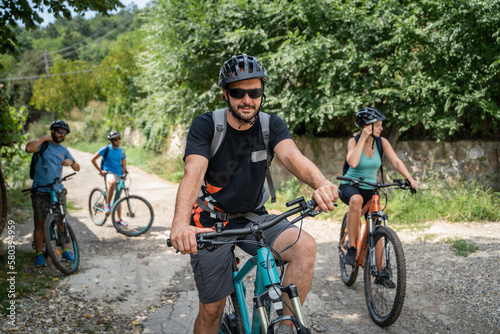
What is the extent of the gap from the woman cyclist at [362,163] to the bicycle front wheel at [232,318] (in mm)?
2020

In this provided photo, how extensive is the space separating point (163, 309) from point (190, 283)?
0.77 meters

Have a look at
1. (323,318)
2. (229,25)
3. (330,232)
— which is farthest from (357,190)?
(229,25)

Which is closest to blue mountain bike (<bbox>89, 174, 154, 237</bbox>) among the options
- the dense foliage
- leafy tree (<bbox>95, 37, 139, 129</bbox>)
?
the dense foliage

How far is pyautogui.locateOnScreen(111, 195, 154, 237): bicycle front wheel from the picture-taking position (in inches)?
291

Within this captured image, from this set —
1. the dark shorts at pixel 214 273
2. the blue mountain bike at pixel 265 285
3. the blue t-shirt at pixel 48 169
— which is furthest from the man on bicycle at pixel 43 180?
the blue mountain bike at pixel 265 285

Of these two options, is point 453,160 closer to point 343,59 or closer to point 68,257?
point 343,59

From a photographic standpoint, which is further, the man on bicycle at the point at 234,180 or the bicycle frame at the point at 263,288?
the man on bicycle at the point at 234,180

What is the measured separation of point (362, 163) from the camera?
459 cm

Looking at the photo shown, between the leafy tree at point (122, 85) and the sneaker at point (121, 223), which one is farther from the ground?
the leafy tree at point (122, 85)

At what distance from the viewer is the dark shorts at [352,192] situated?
436cm

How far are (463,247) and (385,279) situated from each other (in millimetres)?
2657

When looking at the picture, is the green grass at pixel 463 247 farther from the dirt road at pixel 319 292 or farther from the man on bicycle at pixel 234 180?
the man on bicycle at pixel 234 180

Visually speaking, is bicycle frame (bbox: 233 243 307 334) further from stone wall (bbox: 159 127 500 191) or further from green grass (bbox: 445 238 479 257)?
stone wall (bbox: 159 127 500 191)

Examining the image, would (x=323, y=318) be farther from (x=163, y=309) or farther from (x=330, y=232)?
(x=330, y=232)
